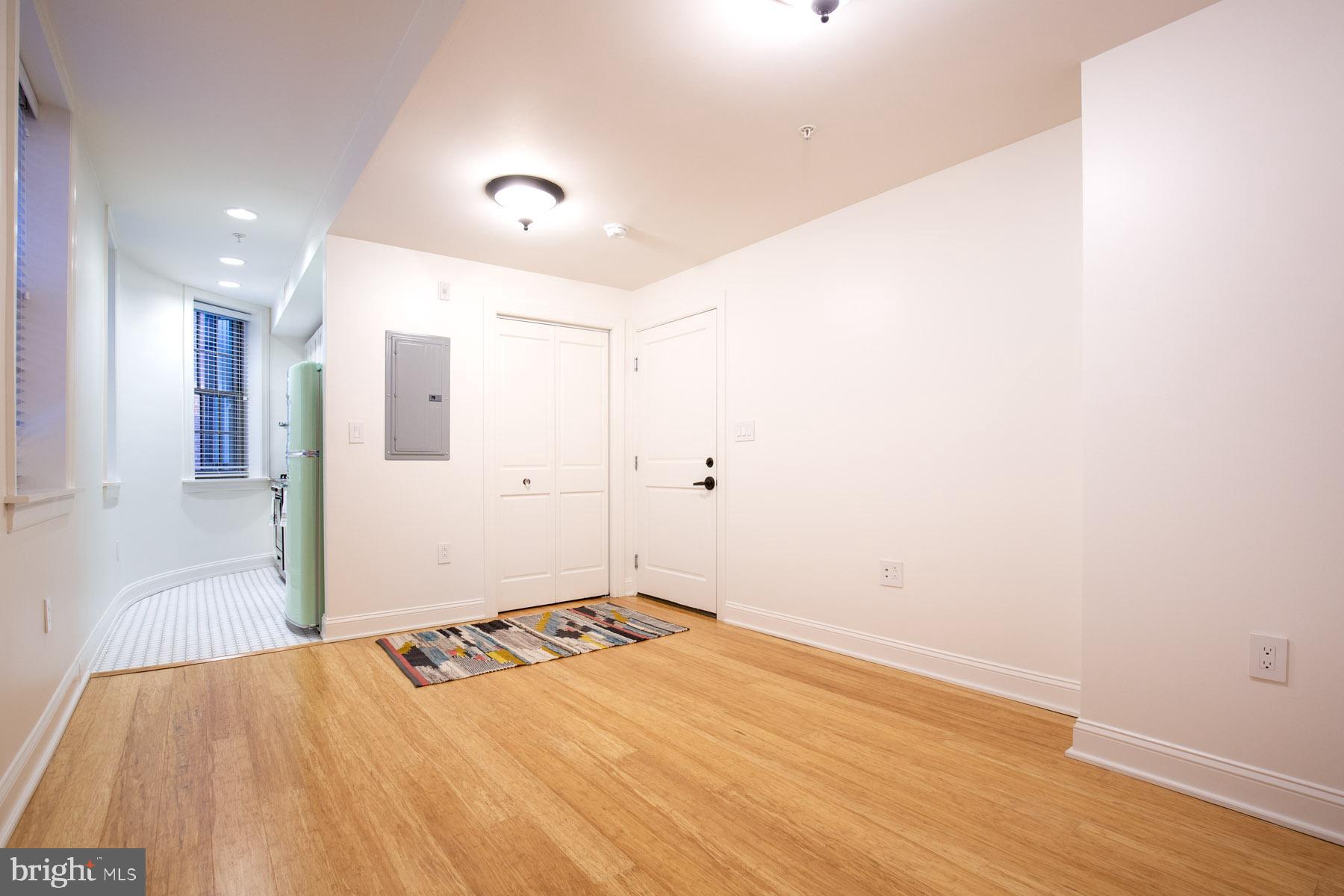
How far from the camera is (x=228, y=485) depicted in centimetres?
566

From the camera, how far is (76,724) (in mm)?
2324

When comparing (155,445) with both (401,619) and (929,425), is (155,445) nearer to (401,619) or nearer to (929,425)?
(401,619)

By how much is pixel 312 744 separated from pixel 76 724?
40.6 inches

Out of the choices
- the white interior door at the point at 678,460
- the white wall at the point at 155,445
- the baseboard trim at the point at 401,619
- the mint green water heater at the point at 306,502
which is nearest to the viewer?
the baseboard trim at the point at 401,619

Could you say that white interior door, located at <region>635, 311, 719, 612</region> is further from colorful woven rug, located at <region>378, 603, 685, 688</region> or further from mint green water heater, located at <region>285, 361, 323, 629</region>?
mint green water heater, located at <region>285, 361, 323, 629</region>

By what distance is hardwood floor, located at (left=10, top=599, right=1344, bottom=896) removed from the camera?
146 centimetres

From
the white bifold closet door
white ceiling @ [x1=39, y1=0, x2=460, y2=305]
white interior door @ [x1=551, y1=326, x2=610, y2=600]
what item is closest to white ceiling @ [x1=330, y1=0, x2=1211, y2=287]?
white ceiling @ [x1=39, y1=0, x2=460, y2=305]

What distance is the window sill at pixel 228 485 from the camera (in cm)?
535

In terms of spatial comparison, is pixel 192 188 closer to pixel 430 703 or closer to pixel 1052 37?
pixel 430 703

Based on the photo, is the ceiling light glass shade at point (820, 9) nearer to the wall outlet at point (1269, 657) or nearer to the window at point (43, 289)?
the wall outlet at point (1269, 657)

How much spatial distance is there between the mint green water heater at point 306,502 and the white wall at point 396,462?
0.29 m

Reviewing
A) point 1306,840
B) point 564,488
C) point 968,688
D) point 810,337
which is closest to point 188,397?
point 564,488

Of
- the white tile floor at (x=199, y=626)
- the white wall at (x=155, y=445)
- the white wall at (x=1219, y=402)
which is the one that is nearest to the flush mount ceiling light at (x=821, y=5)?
the white wall at (x=1219, y=402)

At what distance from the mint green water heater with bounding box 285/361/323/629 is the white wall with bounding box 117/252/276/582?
6.21 ft
